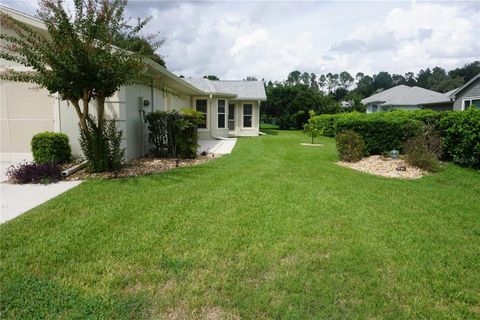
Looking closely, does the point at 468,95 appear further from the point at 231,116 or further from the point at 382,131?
the point at 231,116

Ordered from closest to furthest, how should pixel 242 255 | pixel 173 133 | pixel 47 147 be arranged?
pixel 242 255, pixel 47 147, pixel 173 133

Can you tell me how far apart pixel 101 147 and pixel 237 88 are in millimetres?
17485

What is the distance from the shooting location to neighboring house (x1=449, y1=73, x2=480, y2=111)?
21359 mm

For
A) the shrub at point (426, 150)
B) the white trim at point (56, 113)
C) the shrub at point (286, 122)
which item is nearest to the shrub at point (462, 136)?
the shrub at point (426, 150)

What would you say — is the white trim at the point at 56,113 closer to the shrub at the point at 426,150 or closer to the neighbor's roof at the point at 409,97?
the shrub at the point at 426,150

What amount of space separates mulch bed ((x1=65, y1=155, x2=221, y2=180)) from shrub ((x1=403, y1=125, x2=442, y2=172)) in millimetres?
5925

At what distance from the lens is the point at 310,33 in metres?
13.2

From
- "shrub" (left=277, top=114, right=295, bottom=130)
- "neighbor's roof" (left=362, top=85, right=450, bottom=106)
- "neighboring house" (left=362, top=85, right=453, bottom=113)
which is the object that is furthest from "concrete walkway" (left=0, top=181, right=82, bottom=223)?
"neighbor's roof" (left=362, top=85, right=450, bottom=106)

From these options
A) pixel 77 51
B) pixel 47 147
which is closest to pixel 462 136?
A: pixel 77 51

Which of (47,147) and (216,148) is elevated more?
(47,147)

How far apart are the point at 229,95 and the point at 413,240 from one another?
16.7 m

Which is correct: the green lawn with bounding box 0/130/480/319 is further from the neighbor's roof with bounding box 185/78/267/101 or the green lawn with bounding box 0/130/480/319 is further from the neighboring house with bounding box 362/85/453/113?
the neighboring house with bounding box 362/85/453/113

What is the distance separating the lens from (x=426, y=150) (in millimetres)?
8820

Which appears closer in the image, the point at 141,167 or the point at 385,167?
the point at 141,167
